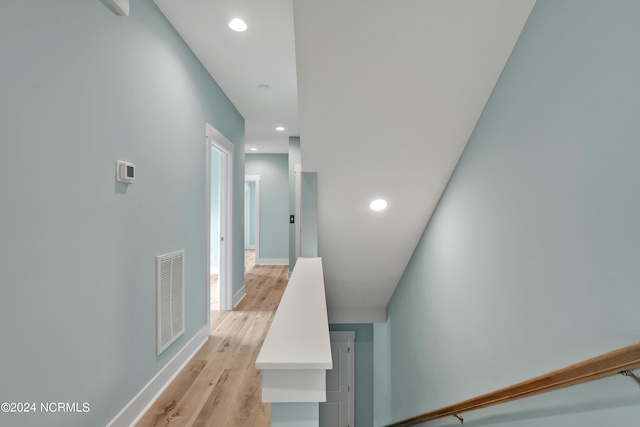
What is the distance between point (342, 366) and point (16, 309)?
4.34 meters

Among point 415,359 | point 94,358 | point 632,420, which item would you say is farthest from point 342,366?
point 632,420

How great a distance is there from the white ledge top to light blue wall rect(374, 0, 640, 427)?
2.91 ft

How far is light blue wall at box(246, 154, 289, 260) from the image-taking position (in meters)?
7.44

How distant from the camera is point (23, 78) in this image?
3.84 ft

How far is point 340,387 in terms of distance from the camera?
4.76 meters

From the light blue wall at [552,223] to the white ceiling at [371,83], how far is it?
0.19 meters

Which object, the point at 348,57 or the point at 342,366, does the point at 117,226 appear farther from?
the point at 342,366

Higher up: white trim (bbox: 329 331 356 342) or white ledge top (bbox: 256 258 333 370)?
white ledge top (bbox: 256 258 333 370)

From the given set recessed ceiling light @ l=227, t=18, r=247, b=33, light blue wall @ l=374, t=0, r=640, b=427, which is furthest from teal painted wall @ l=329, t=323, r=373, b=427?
recessed ceiling light @ l=227, t=18, r=247, b=33

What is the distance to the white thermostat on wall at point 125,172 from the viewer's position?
1710 millimetres

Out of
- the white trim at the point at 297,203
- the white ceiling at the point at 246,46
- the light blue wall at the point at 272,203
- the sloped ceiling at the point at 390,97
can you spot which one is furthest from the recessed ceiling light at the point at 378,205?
the light blue wall at the point at 272,203

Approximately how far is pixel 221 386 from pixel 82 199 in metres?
1.62

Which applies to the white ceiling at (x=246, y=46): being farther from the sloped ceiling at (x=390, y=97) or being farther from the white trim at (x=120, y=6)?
the sloped ceiling at (x=390, y=97)

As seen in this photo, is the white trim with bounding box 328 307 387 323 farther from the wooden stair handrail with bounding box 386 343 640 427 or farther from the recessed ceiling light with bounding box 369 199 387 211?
the wooden stair handrail with bounding box 386 343 640 427
